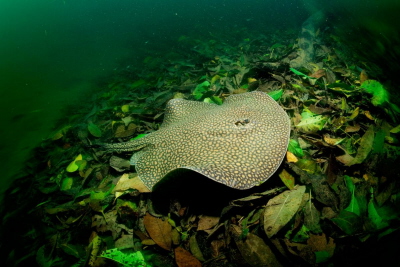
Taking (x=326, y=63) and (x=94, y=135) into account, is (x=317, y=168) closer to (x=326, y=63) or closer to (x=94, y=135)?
(x=94, y=135)

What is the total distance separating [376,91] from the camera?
2922 mm

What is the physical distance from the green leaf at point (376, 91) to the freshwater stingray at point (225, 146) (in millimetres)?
1368

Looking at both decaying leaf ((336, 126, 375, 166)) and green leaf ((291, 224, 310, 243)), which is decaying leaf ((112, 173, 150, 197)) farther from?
decaying leaf ((336, 126, 375, 166))

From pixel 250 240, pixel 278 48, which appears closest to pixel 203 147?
pixel 250 240

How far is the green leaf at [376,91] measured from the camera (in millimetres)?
2796

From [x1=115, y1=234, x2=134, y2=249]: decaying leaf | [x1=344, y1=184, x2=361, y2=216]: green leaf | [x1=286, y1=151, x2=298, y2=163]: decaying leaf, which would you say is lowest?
[x1=115, y1=234, x2=134, y2=249]: decaying leaf

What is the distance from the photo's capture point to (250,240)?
6.44 feet

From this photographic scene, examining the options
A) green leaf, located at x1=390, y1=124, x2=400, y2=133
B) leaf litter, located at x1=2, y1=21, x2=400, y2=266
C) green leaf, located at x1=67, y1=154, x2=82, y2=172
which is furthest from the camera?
green leaf, located at x1=67, y1=154, x2=82, y2=172

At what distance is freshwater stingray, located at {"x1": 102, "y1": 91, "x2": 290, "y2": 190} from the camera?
214cm

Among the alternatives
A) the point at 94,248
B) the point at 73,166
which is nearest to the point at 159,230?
the point at 94,248

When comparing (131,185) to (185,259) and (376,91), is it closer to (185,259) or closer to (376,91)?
(185,259)

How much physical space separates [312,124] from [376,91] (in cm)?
100

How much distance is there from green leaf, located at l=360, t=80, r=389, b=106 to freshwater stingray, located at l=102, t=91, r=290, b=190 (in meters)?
1.37

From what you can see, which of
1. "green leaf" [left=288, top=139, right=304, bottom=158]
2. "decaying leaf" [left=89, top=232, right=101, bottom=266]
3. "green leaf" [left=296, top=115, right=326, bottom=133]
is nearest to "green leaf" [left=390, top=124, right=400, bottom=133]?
"green leaf" [left=296, top=115, right=326, bottom=133]
